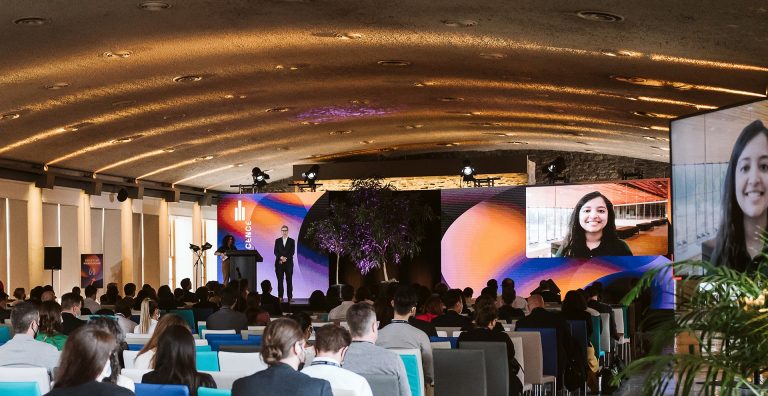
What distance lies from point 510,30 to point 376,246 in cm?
1218

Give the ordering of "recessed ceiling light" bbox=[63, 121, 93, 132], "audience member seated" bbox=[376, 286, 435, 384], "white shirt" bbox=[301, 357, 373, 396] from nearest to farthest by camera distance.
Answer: "white shirt" bbox=[301, 357, 373, 396], "audience member seated" bbox=[376, 286, 435, 384], "recessed ceiling light" bbox=[63, 121, 93, 132]

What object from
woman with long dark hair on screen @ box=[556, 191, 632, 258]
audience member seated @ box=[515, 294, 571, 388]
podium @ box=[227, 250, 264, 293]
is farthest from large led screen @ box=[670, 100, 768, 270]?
podium @ box=[227, 250, 264, 293]

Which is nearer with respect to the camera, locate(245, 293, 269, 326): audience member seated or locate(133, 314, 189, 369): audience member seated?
locate(133, 314, 189, 369): audience member seated

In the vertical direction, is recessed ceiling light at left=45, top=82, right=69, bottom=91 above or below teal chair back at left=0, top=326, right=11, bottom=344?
above

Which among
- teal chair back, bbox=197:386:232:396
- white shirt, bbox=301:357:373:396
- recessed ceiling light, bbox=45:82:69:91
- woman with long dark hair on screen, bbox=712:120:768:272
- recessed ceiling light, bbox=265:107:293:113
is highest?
recessed ceiling light, bbox=265:107:293:113

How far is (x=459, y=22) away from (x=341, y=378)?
24.3 feet

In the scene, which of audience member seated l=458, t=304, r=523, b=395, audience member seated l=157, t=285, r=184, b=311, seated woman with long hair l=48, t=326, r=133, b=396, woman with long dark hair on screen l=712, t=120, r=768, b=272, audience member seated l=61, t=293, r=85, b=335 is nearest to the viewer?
seated woman with long hair l=48, t=326, r=133, b=396

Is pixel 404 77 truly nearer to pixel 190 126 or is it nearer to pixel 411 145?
pixel 190 126

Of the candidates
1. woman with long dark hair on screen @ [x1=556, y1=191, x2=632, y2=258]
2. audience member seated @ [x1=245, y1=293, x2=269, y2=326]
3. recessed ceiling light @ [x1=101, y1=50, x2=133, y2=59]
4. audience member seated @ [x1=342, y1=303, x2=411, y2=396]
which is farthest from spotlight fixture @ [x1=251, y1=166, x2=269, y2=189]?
audience member seated @ [x1=342, y1=303, x2=411, y2=396]

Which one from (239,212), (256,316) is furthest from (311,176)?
(256,316)

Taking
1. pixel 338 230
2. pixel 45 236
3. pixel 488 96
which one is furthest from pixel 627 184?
pixel 45 236

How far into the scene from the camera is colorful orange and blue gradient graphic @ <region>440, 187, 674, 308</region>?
21188 millimetres

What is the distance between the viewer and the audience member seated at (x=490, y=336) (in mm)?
8555

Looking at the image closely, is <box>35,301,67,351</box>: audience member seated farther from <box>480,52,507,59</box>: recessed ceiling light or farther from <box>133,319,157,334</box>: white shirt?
<box>480,52,507,59</box>: recessed ceiling light
